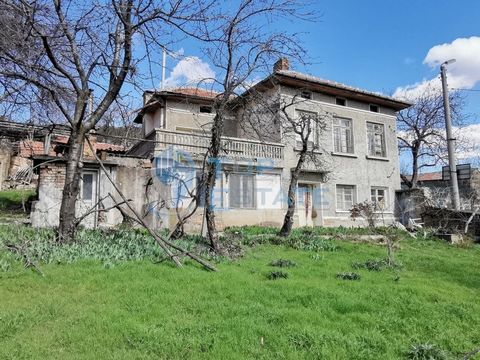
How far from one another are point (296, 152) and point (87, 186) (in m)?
9.69

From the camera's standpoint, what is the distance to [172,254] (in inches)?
280

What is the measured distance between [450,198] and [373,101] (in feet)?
21.9

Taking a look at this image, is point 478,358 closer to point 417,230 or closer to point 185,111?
point 417,230

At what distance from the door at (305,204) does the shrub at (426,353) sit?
1422 centimetres

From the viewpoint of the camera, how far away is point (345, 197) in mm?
19547

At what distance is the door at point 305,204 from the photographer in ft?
59.9

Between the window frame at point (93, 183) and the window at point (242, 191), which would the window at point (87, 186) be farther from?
the window at point (242, 191)

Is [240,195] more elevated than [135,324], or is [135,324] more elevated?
[240,195]

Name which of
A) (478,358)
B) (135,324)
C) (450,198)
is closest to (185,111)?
(450,198)

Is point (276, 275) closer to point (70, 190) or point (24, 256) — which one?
point (24, 256)

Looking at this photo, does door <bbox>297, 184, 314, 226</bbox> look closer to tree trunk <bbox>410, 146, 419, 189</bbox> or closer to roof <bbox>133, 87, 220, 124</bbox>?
roof <bbox>133, 87, 220, 124</bbox>

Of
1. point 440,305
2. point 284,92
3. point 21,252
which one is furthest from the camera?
point 284,92

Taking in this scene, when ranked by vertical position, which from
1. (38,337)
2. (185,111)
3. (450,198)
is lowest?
(38,337)

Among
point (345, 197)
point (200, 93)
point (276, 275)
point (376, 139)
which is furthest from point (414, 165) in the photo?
point (276, 275)
